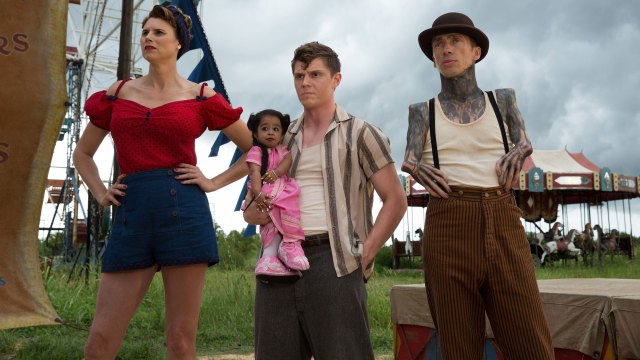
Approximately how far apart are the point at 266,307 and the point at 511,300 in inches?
41.2

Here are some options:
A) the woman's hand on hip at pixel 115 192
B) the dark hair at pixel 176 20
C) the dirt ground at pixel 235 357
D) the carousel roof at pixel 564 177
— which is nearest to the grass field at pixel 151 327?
the dirt ground at pixel 235 357

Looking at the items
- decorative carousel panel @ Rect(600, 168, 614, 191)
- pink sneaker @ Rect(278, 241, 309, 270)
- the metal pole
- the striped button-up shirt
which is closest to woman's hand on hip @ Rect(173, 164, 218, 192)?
the striped button-up shirt

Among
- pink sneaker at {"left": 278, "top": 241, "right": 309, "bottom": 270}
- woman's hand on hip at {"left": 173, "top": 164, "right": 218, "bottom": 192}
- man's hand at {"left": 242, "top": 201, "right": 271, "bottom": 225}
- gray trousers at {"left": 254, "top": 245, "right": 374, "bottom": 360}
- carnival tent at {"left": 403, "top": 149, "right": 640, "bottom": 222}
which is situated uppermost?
carnival tent at {"left": 403, "top": 149, "right": 640, "bottom": 222}

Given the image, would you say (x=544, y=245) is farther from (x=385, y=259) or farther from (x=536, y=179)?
(x=385, y=259)

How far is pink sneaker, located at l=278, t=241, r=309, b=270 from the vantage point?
2525mm

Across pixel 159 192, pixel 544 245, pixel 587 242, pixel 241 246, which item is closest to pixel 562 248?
pixel 544 245

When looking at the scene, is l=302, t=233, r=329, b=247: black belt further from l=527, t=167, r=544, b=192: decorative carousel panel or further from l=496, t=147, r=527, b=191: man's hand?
l=527, t=167, r=544, b=192: decorative carousel panel

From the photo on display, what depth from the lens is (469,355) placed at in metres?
2.85

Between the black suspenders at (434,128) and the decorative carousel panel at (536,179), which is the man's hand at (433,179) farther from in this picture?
the decorative carousel panel at (536,179)

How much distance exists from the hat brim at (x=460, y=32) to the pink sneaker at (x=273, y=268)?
1.31 metres

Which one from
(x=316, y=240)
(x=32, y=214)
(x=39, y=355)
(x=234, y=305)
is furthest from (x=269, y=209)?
(x=234, y=305)

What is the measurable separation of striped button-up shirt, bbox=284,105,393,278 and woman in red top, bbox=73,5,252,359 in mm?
464

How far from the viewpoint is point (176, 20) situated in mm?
3000

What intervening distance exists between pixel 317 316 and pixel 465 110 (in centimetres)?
120
